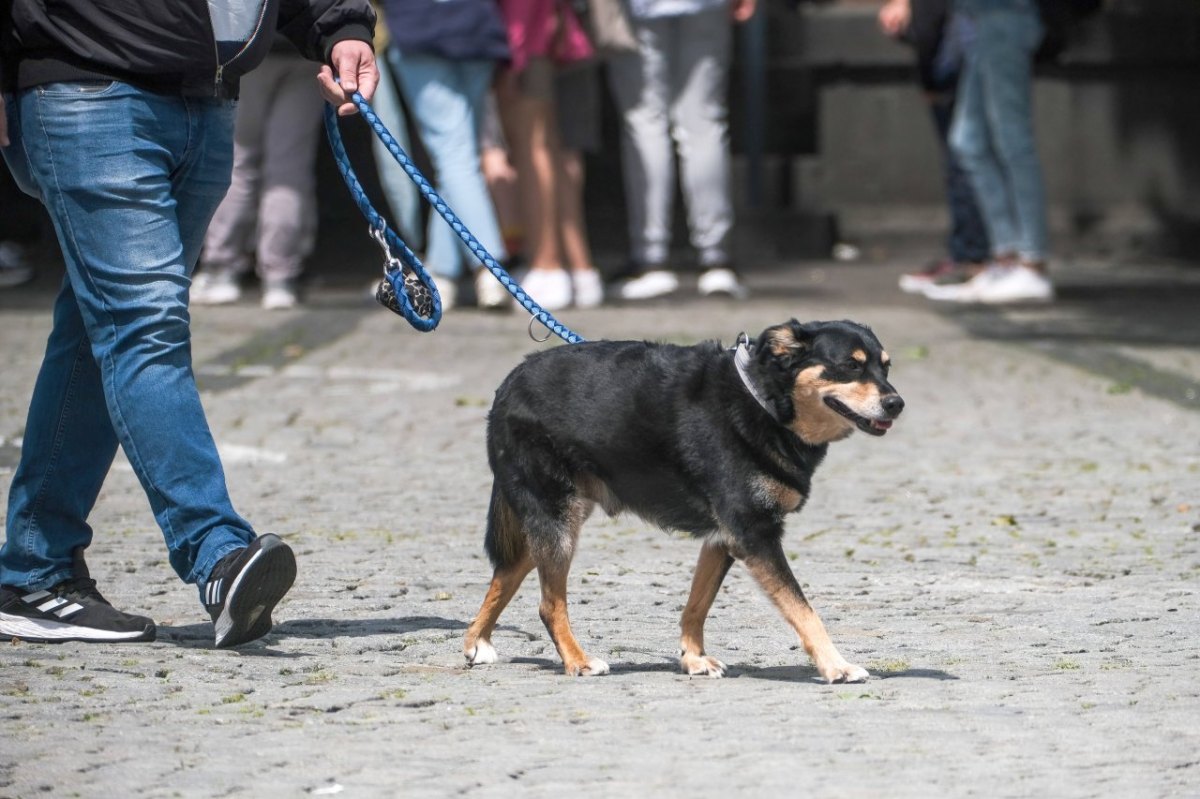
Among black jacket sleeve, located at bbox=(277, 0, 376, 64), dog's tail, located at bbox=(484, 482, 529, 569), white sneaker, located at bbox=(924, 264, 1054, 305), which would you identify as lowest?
white sneaker, located at bbox=(924, 264, 1054, 305)

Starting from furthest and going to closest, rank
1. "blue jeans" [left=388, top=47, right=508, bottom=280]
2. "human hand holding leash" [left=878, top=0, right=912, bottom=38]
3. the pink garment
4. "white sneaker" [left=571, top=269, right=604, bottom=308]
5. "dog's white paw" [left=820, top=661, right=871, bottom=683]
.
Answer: "human hand holding leash" [left=878, top=0, right=912, bottom=38], "white sneaker" [left=571, top=269, right=604, bottom=308], the pink garment, "blue jeans" [left=388, top=47, right=508, bottom=280], "dog's white paw" [left=820, top=661, right=871, bottom=683]

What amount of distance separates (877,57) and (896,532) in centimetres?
1003

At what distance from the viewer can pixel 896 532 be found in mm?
6344

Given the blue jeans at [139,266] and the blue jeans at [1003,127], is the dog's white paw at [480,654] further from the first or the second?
the blue jeans at [1003,127]

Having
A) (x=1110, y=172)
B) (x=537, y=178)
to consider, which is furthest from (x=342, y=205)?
(x=1110, y=172)

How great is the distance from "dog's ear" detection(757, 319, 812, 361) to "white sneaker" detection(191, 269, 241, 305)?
26.0 feet

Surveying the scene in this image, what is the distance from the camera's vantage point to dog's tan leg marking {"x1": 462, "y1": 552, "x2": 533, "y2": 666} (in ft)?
15.4

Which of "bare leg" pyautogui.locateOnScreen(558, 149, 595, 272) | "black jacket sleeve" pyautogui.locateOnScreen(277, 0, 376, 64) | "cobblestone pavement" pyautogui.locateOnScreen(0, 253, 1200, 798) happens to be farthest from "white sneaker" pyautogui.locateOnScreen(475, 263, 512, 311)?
"black jacket sleeve" pyautogui.locateOnScreen(277, 0, 376, 64)

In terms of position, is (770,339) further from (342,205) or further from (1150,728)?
(342,205)

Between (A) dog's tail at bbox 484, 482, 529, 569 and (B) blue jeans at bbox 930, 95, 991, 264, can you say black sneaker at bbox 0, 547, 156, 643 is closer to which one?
(A) dog's tail at bbox 484, 482, 529, 569

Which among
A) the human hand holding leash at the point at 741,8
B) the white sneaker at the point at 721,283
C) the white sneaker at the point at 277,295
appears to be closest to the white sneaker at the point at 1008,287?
the white sneaker at the point at 721,283

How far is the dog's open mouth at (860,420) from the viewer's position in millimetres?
4523

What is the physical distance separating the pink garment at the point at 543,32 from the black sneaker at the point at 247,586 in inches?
279

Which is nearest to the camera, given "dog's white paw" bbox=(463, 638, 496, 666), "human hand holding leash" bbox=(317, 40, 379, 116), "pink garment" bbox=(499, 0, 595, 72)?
"dog's white paw" bbox=(463, 638, 496, 666)
